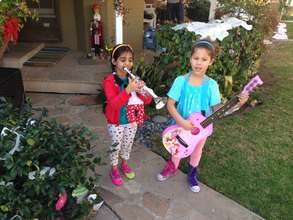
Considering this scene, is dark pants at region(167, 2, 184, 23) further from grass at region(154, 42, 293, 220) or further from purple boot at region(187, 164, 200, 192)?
purple boot at region(187, 164, 200, 192)

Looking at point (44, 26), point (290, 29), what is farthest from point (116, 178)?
point (290, 29)

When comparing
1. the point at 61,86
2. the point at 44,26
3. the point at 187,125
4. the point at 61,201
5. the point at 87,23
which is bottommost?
the point at 61,86

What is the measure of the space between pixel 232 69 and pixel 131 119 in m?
2.33

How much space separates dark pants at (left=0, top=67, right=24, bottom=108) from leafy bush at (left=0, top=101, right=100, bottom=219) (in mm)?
1363

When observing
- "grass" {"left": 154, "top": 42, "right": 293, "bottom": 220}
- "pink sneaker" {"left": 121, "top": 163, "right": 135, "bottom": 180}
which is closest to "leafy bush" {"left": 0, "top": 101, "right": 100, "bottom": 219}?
"pink sneaker" {"left": 121, "top": 163, "right": 135, "bottom": 180}

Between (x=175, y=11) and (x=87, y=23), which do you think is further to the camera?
(x=175, y=11)

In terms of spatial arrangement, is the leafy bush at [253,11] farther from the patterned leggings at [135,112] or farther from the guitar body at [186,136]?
the patterned leggings at [135,112]

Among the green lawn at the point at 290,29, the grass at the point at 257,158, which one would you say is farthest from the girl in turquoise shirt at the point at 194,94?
the green lawn at the point at 290,29

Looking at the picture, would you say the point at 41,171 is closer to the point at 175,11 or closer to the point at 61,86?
the point at 61,86

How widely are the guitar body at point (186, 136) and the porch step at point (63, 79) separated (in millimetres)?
2025

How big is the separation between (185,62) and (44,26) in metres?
2.98

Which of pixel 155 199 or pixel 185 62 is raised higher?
pixel 185 62

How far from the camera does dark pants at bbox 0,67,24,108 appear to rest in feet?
11.4

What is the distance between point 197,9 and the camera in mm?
8742
